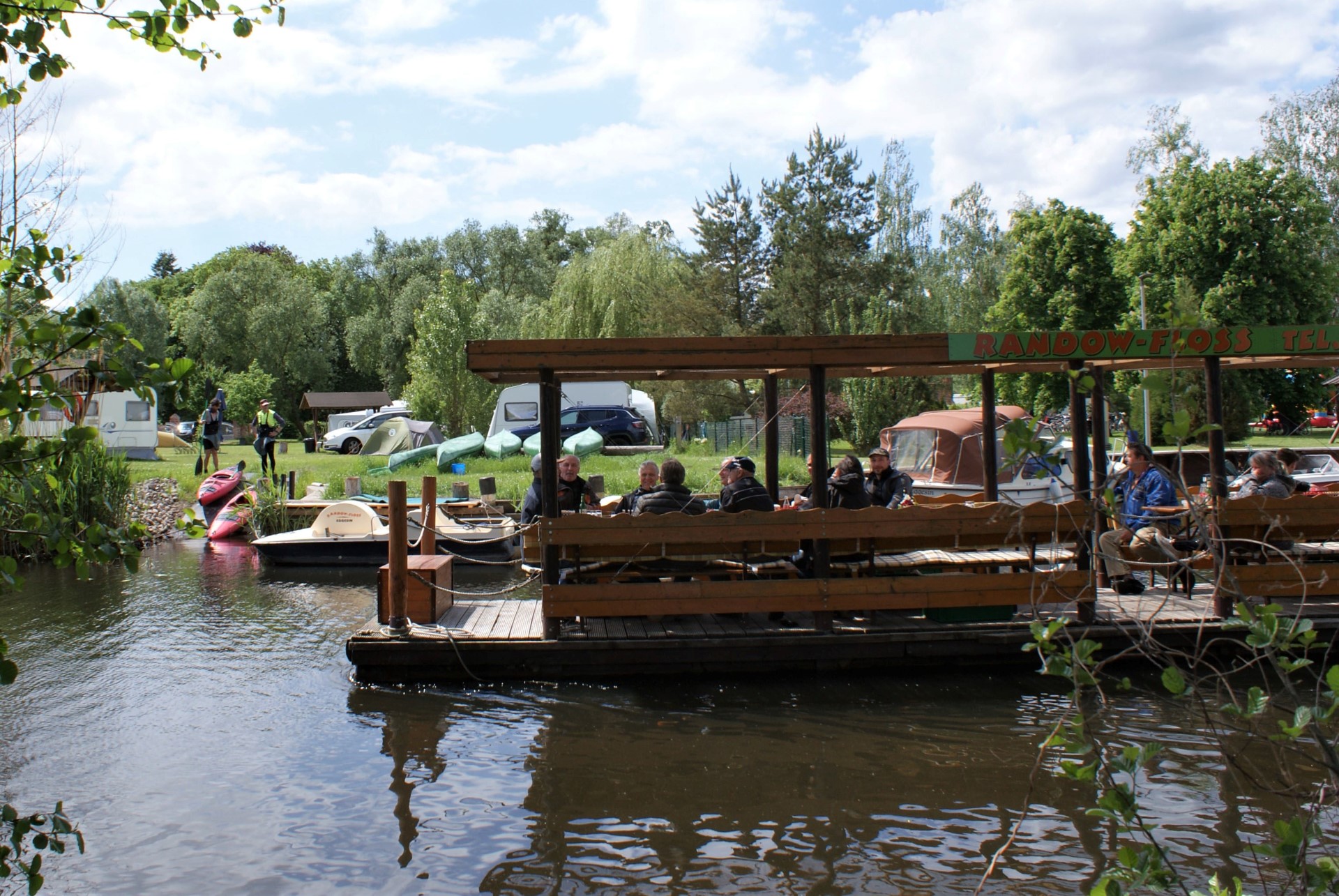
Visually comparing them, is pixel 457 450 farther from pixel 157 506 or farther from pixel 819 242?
pixel 819 242

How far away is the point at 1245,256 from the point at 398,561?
2865 cm

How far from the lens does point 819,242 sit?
37.1m

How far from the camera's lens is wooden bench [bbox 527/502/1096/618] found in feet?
27.4

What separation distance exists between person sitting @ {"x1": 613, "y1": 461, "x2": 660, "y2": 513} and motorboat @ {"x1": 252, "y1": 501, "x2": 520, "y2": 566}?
18.7ft

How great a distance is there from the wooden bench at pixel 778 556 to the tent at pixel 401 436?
2366cm

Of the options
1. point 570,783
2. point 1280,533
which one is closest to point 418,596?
point 570,783

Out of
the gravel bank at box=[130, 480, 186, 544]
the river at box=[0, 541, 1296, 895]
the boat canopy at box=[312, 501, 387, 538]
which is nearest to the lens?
the river at box=[0, 541, 1296, 895]

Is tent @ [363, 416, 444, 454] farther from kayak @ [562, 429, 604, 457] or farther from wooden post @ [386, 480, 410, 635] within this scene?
wooden post @ [386, 480, 410, 635]

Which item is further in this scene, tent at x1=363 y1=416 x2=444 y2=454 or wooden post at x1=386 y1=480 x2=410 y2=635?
tent at x1=363 y1=416 x2=444 y2=454

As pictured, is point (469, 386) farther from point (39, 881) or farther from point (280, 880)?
point (39, 881)

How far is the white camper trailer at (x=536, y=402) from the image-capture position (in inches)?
1230

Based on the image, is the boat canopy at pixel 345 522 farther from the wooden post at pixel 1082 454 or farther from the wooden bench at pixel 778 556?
the wooden post at pixel 1082 454

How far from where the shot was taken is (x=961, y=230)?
52.9 metres

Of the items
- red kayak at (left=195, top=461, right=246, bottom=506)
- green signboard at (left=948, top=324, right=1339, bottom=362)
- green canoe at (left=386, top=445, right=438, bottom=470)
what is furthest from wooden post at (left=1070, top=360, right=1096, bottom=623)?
green canoe at (left=386, top=445, right=438, bottom=470)
